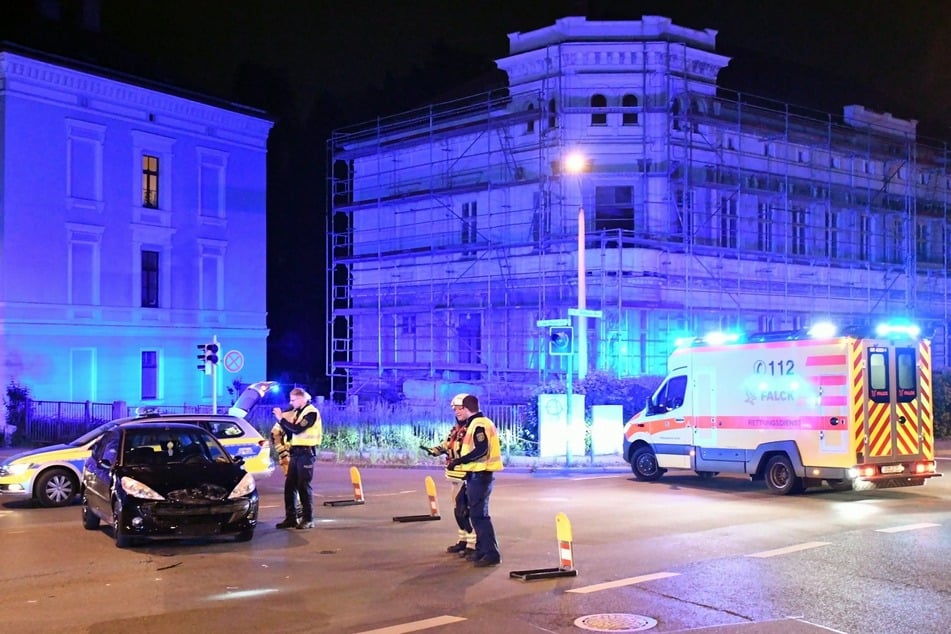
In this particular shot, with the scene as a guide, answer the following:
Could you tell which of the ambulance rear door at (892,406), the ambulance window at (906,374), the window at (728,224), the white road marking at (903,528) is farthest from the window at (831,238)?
the white road marking at (903,528)

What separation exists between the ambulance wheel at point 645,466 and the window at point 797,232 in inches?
742

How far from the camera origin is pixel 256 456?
57.3 ft

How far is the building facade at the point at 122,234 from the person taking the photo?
3095cm

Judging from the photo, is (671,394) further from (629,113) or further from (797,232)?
(797,232)

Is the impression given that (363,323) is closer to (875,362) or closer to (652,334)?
(652,334)

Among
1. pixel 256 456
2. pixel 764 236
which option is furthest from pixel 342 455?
pixel 764 236

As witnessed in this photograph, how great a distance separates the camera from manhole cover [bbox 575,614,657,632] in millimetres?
8070

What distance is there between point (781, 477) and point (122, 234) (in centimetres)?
2480

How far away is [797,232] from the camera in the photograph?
119 ft

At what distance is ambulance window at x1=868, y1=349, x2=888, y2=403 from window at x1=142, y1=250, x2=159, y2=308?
84.7ft

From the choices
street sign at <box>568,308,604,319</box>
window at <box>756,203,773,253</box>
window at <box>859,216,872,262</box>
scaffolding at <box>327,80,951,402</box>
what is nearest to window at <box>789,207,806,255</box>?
scaffolding at <box>327,80,951,402</box>

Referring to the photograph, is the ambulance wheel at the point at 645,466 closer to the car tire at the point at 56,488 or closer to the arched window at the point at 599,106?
the car tire at the point at 56,488

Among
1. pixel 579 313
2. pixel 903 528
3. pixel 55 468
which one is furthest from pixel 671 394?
pixel 55 468

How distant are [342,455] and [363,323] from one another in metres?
15.9
